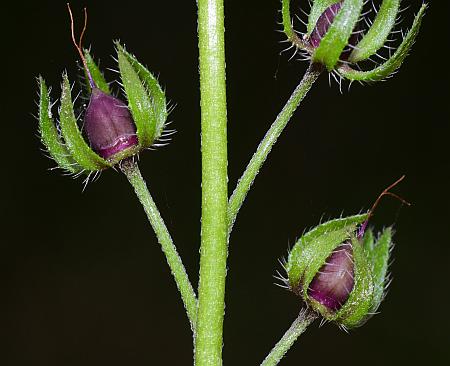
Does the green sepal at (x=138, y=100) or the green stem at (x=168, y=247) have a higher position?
the green sepal at (x=138, y=100)

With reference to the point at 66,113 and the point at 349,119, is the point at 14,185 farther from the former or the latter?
the point at 66,113

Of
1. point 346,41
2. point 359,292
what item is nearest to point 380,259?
point 359,292

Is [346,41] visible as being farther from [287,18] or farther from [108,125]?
[108,125]

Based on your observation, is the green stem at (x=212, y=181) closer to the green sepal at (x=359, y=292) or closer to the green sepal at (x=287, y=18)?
the green sepal at (x=287, y=18)

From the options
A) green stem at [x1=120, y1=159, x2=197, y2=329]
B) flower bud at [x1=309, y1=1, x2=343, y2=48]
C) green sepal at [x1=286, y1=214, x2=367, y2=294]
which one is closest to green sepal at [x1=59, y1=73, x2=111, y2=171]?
green stem at [x1=120, y1=159, x2=197, y2=329]

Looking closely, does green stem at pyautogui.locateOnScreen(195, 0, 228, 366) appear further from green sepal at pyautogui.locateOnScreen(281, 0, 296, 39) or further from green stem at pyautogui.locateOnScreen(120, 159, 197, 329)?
green sepal at pyautogui.locateOnScreen(281, 0, 296, 39)

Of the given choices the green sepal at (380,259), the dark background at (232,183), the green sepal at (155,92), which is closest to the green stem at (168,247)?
the green sepal at (155,92)
